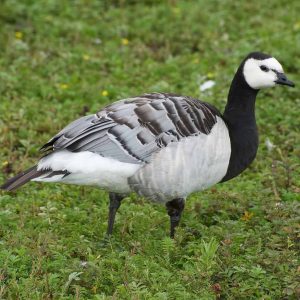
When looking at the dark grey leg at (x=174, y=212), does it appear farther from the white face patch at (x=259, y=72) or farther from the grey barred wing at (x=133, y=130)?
the white face patch at (x=259, y=72)

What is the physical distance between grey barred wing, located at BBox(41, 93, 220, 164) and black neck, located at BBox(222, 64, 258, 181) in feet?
1.41

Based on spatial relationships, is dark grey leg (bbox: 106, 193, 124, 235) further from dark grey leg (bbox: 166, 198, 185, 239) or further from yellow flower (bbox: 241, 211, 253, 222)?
yellow flower (bbox: 241, 211, 253, 222)

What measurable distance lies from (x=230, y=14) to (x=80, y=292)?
7.46 m

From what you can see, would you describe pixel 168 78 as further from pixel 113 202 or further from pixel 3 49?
pixel 113 202

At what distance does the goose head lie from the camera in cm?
677

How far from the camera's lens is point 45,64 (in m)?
10.1

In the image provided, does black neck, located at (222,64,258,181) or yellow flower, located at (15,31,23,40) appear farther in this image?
yellow flower, located at (15,31,23,40)

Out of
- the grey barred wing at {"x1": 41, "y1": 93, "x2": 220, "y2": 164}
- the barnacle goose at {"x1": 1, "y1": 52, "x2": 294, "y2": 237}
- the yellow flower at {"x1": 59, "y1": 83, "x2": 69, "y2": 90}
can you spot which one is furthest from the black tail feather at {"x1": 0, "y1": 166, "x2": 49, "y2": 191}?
the yellow flower at {"x1": 59, "y1": 83, "x2": 69, "y2": 90}

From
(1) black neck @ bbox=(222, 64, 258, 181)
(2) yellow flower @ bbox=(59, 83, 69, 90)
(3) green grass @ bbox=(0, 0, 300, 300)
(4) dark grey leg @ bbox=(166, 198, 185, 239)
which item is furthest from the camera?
(2) yellow flower @ bbox=(59, 83, 69, 90)

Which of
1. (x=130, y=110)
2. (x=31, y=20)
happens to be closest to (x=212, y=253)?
(x=130, y=110)

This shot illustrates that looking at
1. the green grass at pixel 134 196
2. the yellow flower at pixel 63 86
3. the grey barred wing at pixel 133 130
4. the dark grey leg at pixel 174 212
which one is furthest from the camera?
the yellow flower at pixel 63 86

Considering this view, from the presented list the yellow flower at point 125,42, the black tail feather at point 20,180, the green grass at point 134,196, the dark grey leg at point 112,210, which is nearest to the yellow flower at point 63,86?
the green grass at point 134,196

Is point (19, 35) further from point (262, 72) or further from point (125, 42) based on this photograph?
point (262, 72)

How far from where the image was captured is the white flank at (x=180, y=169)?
19.9 feet
